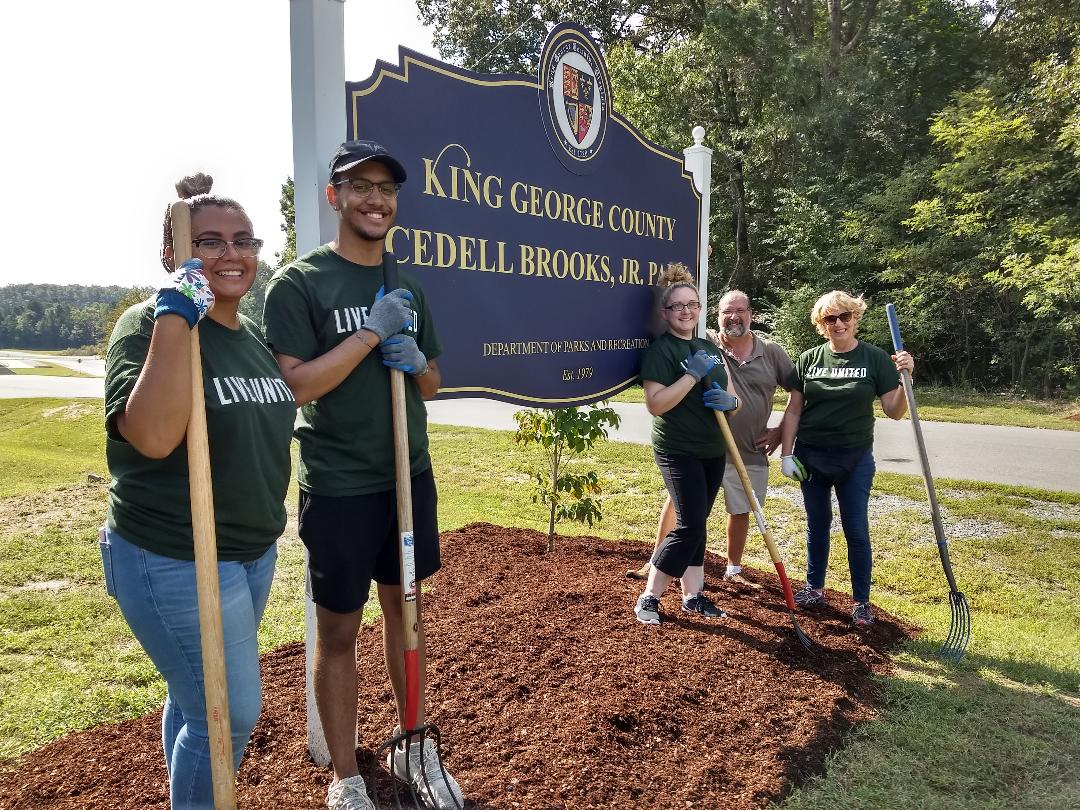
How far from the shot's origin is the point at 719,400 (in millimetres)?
3705

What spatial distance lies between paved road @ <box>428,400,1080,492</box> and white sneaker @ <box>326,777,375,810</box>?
6695mm

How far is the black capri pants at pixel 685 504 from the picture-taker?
3.74 m

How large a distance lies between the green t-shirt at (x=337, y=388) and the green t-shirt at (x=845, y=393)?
9.01 feet

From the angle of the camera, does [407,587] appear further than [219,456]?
Yes

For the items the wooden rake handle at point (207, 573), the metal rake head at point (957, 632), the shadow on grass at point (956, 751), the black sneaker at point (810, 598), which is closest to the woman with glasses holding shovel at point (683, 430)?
the black sneaker at point (810, 598)

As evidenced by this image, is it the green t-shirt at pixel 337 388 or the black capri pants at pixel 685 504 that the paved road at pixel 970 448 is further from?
the green t-shirt at pixel 337 388

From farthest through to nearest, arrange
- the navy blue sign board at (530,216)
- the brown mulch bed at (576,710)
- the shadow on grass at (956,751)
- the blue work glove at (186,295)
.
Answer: the navy blue sign board at (530,216) < the shadow on grass at (956,751) < the brown mulch bed at (576,710) < the blue work glove at (186,295)

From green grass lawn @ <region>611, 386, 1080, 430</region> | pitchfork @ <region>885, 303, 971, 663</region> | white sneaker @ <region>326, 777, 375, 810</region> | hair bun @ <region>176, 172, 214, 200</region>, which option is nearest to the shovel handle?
white sneaker @ <region>326, 777, 375, 810</region>

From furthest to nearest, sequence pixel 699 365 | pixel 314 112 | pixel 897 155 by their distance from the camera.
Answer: pixel 897 155 → pixel 699 365 → pixel 314 112

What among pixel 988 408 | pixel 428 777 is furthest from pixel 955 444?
pixel 428 777

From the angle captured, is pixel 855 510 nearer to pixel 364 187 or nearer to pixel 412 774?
pixel 412 774

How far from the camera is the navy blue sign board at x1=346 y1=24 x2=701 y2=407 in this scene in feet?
9.75

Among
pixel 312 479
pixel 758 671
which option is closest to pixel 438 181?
pixel 312 479

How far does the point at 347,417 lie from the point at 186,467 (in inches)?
23.8
